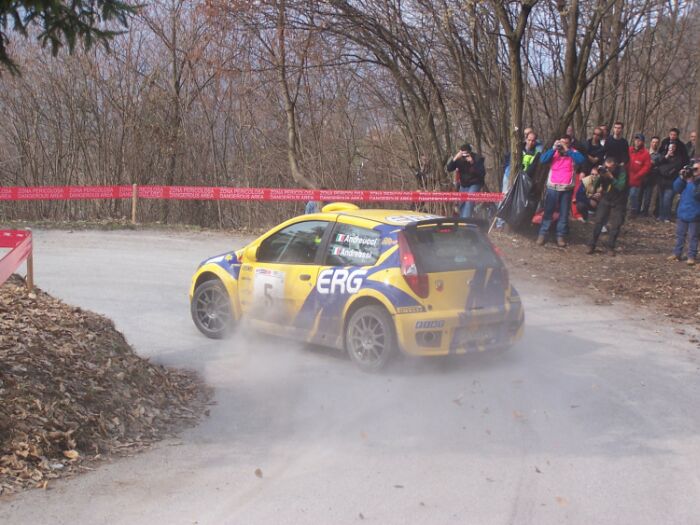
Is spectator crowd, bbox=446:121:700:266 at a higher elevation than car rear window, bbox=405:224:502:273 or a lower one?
higher

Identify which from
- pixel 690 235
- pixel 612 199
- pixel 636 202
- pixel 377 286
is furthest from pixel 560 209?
pixel 377 286

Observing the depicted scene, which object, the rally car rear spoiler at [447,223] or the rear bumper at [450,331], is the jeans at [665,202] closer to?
the rally car rear spoiler at [447,223]

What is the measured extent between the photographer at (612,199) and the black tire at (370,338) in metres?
8.42

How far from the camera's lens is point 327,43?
67.3 ft

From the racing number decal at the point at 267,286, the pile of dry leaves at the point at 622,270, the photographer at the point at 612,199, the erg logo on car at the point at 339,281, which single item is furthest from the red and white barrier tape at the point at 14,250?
the photographer at the point at 612,199

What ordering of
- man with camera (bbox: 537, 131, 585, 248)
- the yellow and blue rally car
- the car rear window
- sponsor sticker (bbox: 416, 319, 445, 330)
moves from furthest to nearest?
man with camera (bbox: 537, 131, 585, 248) → the car rear window → the yellow and blue rally car → sponsor sticker (bbox: 416, 319, 445, 330)

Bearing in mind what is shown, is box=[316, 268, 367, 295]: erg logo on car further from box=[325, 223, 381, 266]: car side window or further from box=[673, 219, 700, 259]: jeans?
box=[673, 219, 700, 259]: jeans

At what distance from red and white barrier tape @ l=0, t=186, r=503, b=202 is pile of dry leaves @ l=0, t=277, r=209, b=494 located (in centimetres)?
1078

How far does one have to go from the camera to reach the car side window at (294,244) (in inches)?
349

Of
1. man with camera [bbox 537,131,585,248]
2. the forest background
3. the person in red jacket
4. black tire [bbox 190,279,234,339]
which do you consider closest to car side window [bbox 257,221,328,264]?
black tire [bbox 190,279,234,339]

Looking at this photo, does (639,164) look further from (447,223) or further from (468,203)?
(447,223)

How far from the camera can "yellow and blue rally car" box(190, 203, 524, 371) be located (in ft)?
25.9

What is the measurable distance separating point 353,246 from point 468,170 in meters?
9.34

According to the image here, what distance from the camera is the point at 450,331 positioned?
310 inches
